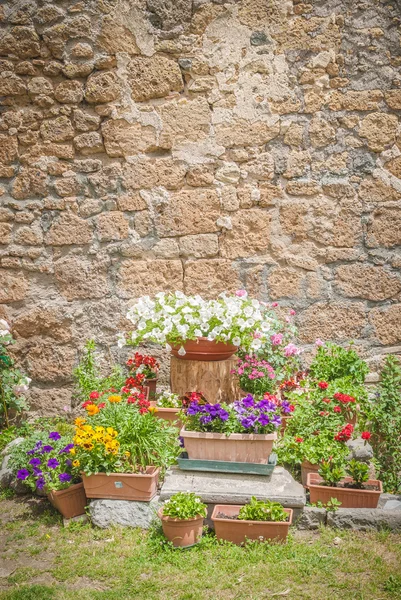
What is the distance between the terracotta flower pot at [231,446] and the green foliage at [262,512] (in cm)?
42

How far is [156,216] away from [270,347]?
1.44 m

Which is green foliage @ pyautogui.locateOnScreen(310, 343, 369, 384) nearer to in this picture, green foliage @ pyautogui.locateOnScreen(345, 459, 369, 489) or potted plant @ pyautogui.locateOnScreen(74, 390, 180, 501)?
green foliage @ pyautogui.locateOnScreen(345, 459, 369, 489)

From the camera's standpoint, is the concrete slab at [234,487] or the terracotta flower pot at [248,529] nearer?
the terracotta flower pot at [248,529]

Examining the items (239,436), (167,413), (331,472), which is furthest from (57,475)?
(331,472)

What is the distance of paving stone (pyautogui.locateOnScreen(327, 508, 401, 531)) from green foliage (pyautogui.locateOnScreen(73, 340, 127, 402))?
199cm

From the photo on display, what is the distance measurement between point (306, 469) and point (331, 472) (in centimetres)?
25

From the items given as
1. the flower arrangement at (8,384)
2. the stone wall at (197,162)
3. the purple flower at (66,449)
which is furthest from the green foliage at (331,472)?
the flower arrangement at (8,384)

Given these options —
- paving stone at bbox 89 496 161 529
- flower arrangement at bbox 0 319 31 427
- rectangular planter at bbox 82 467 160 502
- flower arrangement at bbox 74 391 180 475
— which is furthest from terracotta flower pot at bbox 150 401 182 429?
flower arrangement at bbox 0 319 31 427

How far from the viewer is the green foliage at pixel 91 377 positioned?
4.76 meters

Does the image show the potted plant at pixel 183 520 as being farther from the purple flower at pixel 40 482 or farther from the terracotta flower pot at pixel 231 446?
the purple flower at pixel 40 482

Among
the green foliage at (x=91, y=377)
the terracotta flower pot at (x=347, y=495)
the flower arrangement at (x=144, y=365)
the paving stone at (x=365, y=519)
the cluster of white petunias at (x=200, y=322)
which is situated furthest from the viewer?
the flower arrangement at (x=144, y=365)

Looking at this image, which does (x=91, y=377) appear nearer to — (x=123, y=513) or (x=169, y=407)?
(x=169, y=407)

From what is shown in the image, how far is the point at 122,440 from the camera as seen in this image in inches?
151

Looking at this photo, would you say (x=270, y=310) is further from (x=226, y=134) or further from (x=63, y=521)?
(x=63, y=521)
